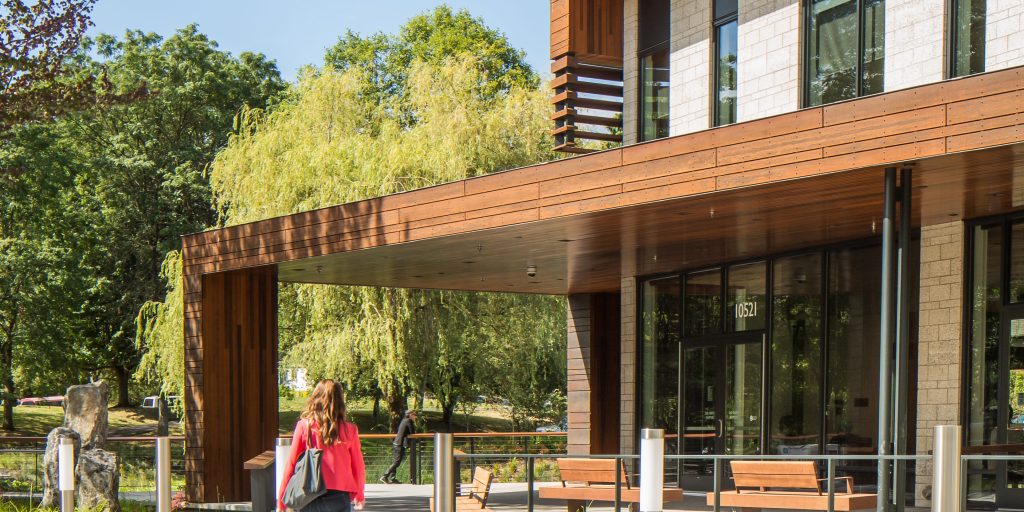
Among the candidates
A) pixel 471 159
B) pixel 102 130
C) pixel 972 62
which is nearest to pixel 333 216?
pixel 972 62

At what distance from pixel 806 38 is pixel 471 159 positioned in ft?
41.5

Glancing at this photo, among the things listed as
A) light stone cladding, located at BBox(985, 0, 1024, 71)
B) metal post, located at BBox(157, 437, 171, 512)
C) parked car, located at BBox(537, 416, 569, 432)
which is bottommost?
parked car, located at BBox(537, 416, 569, 432)

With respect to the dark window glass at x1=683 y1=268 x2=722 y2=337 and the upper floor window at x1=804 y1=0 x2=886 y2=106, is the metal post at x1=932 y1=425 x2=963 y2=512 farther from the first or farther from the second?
the dark window glass at x1=683 y1=268 x2=722 y2=337

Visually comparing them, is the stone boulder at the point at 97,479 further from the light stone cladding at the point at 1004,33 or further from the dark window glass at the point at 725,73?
the light stone cladding at the point at 1004,33

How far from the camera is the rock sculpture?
53.4 ft

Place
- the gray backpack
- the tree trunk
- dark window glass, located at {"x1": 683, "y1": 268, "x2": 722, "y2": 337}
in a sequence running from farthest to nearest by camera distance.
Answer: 1. the tree trunk
2. dark window glass, located at {"x1": 683, "y1": 268, "x2": 722, "y2": 337}
3. the gray backpack

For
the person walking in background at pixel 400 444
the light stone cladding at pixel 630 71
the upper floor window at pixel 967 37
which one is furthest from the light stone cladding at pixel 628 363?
the upper floor window at pixel 967 37

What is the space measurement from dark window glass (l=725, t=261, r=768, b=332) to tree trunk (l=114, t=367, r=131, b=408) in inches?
1381

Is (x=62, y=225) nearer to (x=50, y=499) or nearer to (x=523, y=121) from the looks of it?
(x=523, y=121)

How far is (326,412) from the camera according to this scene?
796 centimetres

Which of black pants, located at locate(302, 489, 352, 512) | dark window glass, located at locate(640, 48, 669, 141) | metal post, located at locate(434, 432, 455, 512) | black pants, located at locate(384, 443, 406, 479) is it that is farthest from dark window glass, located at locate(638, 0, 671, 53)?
metal post, located at locate(434, 432, 455, 512)

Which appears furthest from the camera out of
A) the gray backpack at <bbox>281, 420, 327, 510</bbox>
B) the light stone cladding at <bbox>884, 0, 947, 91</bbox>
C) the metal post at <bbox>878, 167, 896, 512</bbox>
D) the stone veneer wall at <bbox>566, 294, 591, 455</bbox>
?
the stone veneer wall at <bbox>566, 294, 591, 455</bbox>

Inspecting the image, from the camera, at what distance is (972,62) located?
41.9 ft

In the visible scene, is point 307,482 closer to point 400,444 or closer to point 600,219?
point 600,219
